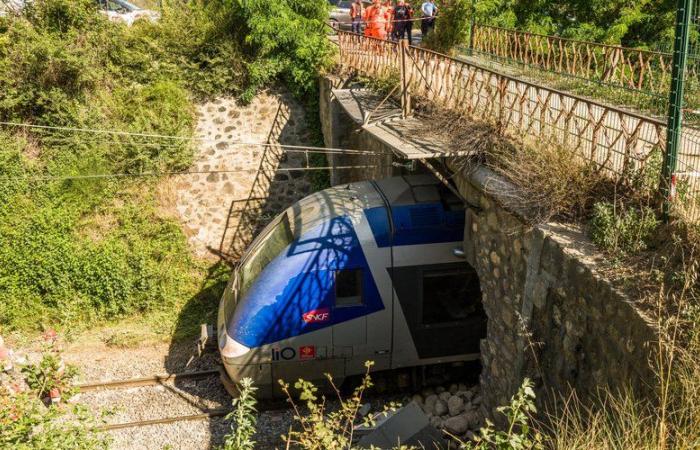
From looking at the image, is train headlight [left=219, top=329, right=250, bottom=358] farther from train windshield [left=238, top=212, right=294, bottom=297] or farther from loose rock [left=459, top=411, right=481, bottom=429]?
loose rock [left=459, top=411, right=481, bottom=429]

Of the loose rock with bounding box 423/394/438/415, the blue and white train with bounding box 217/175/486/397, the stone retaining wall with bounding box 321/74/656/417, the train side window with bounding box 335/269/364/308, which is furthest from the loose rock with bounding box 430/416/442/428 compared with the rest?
the train side window with bounding box 335/269/364/308

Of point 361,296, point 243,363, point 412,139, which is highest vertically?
Result: point 412,139

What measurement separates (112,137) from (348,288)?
7.64 meters

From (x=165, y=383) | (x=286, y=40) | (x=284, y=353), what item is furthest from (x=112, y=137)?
(x=284, y=353)

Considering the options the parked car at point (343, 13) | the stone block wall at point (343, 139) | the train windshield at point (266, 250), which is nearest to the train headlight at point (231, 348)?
the train windshield at point (266, 250)

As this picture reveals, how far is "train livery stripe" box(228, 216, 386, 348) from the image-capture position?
8.26 m

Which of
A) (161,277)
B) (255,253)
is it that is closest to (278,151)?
(161,277)

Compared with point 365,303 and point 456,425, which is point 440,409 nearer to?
point 456,425

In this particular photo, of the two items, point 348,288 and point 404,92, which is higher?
point 404,92

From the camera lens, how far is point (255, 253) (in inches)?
356

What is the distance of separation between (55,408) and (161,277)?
8.12m

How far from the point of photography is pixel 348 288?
8.37 m

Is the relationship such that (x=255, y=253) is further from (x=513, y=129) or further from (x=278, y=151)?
(x=278, y=151)

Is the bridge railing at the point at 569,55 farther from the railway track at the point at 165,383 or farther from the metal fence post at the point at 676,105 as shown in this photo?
the railway track at the point at 165,383
